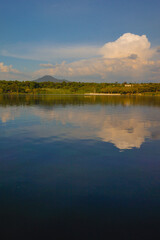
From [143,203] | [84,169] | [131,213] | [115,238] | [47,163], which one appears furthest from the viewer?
[47,163]

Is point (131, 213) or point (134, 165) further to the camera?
point (134, 165)

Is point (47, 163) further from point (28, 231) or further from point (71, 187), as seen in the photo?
point (28, 231)

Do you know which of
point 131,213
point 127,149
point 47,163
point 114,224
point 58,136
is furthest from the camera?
point 58,136

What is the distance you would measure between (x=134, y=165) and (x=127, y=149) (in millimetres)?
3212

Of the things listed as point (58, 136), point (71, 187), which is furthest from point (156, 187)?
point (58, 136)

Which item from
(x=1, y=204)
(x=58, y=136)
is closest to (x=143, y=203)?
(x=1, y=204)

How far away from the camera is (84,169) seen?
10758mm

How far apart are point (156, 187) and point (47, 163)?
6.21 metres

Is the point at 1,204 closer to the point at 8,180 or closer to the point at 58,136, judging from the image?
the point at 8,180

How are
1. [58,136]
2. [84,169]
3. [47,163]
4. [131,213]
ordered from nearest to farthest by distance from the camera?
[131,213]
[84,169]
[47,163]
[58,136]

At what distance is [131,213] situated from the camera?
696 centimetres

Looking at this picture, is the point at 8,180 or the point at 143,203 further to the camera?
the point at 8,180

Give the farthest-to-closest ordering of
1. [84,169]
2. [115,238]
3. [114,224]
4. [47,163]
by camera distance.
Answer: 1. [47,163]
2. [84,169]
3. [114,224]
4. [115,238]

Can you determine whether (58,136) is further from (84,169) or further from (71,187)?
(71,187)
